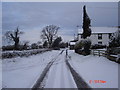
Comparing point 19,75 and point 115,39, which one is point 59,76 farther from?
point 115,39

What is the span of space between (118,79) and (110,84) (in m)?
0.97

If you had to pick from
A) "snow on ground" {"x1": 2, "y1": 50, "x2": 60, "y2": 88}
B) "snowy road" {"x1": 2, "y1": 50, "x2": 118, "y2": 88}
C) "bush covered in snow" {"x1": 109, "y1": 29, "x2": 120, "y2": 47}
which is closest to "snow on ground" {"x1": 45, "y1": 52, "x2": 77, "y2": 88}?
"snowy road" {"x1": 2, "y1": 50, "x2": 118, "y2": 88}

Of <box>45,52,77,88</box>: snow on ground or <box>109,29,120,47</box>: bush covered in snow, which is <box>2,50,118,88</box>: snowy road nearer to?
<box>45,52,77,88</box>: snow on ground

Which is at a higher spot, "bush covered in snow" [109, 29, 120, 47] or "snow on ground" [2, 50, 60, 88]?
"bush covered in snow" [109, 29, 120, 47]

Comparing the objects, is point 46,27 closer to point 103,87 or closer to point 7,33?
point 7,33

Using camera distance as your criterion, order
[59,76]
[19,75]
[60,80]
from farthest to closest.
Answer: [19,75], [59,76], [60,80]

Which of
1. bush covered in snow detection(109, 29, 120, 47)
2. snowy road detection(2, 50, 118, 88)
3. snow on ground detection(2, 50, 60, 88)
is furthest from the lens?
bush covered in snow detection(109, 29, 120, 47)

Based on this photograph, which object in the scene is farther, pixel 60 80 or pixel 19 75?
pixel 19 75

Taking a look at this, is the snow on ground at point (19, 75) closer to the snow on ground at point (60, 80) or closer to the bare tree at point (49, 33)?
the snow on ground at point (60, 80)

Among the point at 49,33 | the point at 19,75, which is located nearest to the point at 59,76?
the point at 19,75

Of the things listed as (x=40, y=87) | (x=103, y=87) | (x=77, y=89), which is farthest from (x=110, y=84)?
(x=40, y=87)

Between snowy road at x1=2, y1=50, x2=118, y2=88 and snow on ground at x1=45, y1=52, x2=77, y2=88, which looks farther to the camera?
snowy road at x1=2, y1=50, x2=118, y2=88

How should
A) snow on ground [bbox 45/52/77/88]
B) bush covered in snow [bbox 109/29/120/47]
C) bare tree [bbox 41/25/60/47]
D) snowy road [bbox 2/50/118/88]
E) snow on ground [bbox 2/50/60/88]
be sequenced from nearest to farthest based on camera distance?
1. snow on ground [bbox 45/52/77/88]
2. snowy road [bbox 2/50/118/88]
3. snow on ground [bbox 2/50/60/88]
4. bush covered in snow [bbox 109/29/120/47]
5. bare tree [bbox 41/25/60/47]

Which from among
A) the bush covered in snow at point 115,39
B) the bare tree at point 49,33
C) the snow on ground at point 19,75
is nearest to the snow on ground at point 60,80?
the snow on ground at point 19,75
